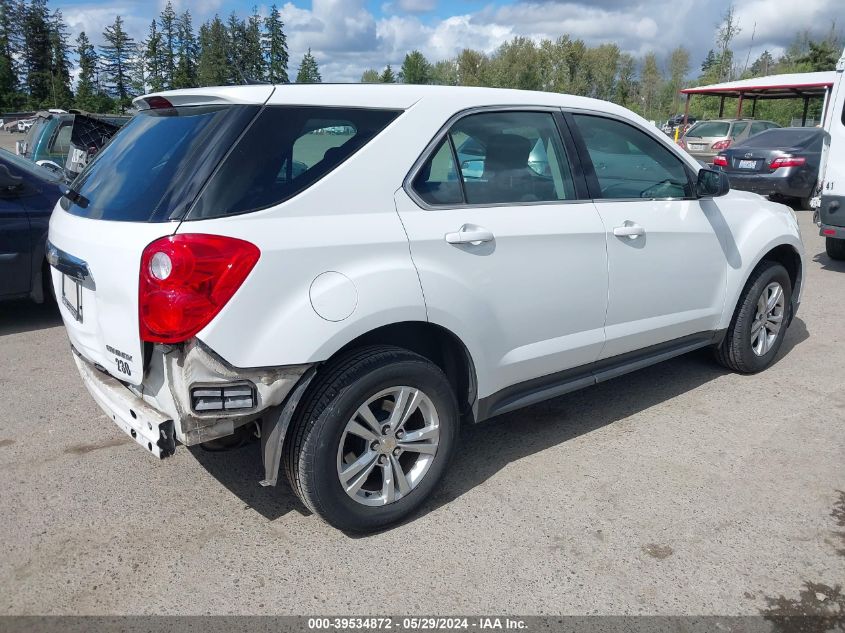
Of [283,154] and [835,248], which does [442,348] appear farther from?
[835,248]

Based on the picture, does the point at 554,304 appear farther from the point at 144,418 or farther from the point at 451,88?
the point at 144,418

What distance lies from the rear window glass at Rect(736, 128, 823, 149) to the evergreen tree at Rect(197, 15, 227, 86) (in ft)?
31.5

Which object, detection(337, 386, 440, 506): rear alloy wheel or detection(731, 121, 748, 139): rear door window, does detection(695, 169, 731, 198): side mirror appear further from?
detection(731, 121, 748, 139): rear door window

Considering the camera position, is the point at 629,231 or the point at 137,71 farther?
the point at 137,71

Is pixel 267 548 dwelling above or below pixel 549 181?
below

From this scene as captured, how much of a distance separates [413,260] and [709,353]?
3.20 meters

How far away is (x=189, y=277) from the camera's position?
2.50 meters

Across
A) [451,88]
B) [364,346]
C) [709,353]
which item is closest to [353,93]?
[451,88]

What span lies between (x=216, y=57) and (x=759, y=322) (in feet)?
88.8

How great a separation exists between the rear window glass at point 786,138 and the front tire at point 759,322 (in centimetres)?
900

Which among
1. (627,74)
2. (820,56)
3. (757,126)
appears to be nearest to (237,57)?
(757,126)

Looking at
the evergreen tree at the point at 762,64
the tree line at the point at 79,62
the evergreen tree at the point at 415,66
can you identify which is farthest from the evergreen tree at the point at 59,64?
the evergreen tree at the point at 762,64

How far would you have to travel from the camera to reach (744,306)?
4742mm

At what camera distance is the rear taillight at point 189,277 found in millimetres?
2498
